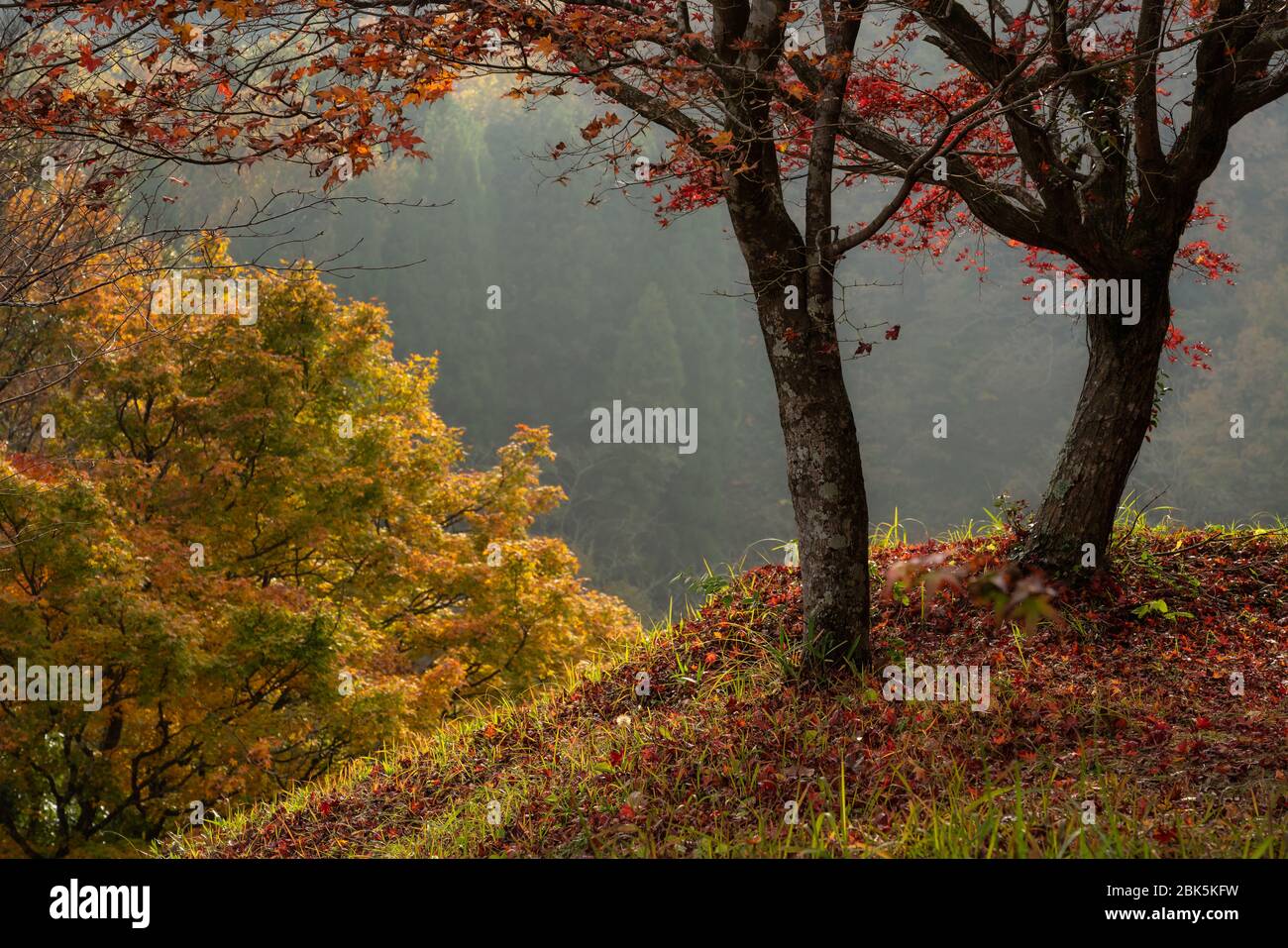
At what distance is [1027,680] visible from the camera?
17.6 ft

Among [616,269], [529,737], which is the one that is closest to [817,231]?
[529,737]

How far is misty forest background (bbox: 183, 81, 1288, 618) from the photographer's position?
50.8m

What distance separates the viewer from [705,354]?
56.6m

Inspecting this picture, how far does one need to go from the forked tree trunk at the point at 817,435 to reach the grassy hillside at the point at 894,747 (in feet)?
1.06

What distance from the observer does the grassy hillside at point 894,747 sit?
12.7 ft

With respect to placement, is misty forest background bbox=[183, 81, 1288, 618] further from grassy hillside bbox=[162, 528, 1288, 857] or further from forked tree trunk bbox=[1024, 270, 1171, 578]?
forked tree trunk bbox=[1024, 270, 1171, 578]

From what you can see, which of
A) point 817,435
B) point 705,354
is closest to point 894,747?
point 817,435

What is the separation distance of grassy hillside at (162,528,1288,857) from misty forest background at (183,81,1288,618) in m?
42.3

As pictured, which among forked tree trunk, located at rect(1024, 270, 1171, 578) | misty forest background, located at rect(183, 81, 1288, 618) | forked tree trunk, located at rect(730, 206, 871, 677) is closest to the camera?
forked tree trunk, located at rect(730, 206, 871, 677)

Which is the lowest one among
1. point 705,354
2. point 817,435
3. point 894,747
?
point 894,747

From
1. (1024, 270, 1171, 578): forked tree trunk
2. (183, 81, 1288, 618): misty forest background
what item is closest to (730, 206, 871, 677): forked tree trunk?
(1024, 270, 1171, 578): forked tree trunk

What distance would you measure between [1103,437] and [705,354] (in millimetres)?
50637

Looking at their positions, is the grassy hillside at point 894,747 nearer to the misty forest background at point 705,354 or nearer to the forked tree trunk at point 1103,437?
the forked tree trunk at point 1103,437

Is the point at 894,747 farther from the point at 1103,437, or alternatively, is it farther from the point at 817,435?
the point at 1103,437
